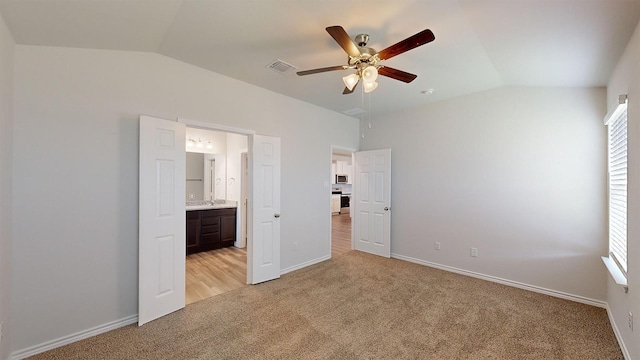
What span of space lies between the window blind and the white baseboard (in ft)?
14.8

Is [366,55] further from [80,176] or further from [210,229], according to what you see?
[210,229]

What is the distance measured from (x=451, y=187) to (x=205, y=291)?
3.77 metres

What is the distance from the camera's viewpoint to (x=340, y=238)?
20.1ft

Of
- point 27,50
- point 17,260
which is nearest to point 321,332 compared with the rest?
point 17,260

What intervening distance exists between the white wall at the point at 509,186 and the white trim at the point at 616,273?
0.85 ft

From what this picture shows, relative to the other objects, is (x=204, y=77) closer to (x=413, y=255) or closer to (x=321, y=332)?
(x=321, y=332)

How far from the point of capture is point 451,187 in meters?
3.93

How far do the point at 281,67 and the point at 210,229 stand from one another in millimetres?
3364

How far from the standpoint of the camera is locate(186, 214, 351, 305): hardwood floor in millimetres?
3156

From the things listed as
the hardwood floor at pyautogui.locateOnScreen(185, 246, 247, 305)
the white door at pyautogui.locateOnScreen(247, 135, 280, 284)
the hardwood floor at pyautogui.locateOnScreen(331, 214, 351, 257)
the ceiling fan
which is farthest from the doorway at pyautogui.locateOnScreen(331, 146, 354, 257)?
the ceiling fan

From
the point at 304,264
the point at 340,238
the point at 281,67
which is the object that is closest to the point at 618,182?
the point at 281,67

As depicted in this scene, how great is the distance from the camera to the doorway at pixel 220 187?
4138mm

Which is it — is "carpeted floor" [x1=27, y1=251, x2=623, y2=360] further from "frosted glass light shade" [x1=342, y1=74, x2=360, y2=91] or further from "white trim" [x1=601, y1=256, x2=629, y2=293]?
"frosted glass light shade" [x1=342, y1=74, x2=360, y2=91]

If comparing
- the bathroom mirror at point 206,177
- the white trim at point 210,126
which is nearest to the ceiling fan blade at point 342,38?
the white trim at point 210,126
